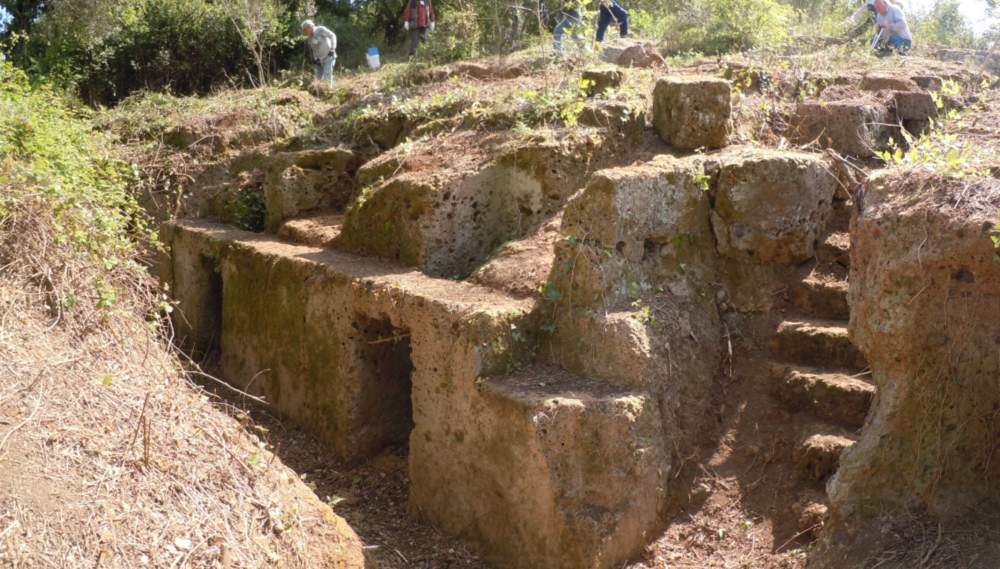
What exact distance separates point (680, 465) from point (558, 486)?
927 millimetres

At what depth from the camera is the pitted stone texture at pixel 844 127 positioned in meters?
7.54

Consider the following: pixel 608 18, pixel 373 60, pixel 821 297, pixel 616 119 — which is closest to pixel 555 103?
pixel 616 119

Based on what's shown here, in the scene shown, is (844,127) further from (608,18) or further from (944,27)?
(944,27)

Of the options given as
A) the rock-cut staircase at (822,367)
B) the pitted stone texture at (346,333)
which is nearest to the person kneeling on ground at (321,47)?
the pitted stone texture at (346,333)

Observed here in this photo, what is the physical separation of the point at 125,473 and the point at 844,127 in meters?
5.80

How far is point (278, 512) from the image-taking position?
16.5ft

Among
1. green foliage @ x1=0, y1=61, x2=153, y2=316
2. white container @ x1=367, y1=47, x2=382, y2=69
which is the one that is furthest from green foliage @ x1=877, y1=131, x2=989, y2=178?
white container @ x1=367, y1=47, x2=382, y2=69

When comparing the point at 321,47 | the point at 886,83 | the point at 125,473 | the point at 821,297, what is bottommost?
the point at 125,473

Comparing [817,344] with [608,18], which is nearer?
[817,344]

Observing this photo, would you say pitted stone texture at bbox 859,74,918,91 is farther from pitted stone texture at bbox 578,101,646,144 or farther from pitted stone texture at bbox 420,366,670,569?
pitted stone texture at bbox 420,366,670,569

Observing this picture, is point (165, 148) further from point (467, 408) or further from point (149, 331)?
point (467, 408)

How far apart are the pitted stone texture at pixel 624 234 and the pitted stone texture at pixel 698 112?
84cm

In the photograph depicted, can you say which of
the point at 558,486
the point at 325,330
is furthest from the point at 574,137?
the point at 558,486

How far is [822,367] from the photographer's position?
6121 mm
